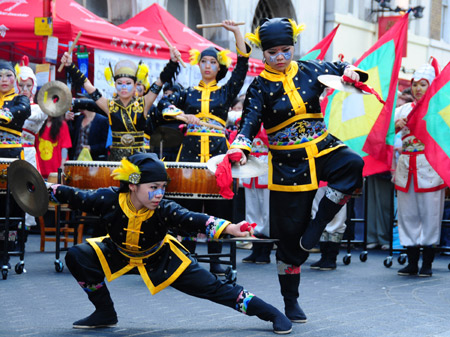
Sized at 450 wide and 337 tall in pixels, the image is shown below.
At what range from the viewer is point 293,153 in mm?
5758

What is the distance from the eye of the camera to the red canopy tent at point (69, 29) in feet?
35.4

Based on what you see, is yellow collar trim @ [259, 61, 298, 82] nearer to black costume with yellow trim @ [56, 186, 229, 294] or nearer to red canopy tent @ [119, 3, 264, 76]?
black costume with yellow trim @ [56, 186, 229, 294]

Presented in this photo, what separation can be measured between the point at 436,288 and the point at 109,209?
11.3 ft

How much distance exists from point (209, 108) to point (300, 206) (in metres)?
2.39

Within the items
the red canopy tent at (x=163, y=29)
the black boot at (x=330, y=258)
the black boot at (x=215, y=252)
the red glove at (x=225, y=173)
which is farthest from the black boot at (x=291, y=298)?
the red canopy tent at (x=163, y=29)

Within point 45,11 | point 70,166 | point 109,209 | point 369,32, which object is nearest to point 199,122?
point 70,166

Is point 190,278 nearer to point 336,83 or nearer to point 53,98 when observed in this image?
point 336,83

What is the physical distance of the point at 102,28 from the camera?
11508mm

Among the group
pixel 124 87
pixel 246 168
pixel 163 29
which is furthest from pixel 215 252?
pixel 163 29


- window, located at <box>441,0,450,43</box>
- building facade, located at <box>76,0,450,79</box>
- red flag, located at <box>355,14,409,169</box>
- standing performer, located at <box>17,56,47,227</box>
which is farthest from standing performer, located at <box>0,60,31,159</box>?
window, located at <box>441,0,450,43</box>

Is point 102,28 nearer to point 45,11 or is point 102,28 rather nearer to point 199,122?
point 45,11

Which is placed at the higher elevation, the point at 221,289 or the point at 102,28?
the point at 102,28

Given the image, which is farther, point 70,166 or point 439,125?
point 439,125

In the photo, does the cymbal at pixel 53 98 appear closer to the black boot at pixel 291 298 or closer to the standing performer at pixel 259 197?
the standing performer at pixel 259 197
